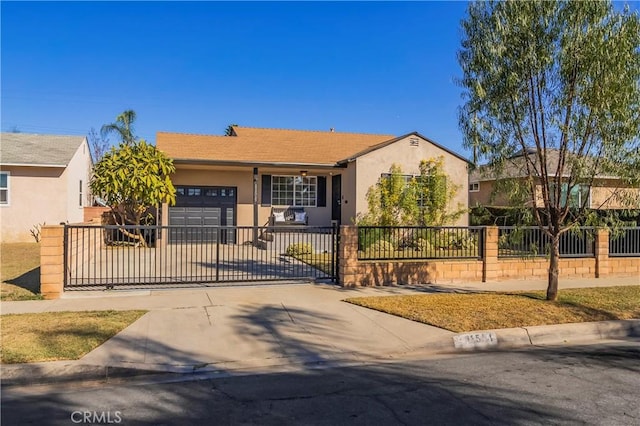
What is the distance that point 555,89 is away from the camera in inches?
328

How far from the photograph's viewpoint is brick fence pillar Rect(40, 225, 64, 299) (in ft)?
28.5

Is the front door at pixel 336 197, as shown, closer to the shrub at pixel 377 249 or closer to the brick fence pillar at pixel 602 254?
the shrub at pixel 377 249

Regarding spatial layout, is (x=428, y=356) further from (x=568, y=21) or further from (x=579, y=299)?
(x=568, y=21)

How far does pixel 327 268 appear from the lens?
481 inches

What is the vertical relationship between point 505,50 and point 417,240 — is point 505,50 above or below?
above

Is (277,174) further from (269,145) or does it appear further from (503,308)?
(503,308)

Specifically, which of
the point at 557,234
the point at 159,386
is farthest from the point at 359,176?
the point at 159,386

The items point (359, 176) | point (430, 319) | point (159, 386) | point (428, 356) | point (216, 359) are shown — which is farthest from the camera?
point (359, 176)

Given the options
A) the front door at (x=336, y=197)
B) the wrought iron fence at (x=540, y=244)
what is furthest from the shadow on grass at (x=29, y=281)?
the front door at (x=336, y=197)

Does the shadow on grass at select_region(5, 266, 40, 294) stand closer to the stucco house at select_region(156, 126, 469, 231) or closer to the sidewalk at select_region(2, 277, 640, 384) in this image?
the sidewalk at select_region(2, 277, 640, 384)

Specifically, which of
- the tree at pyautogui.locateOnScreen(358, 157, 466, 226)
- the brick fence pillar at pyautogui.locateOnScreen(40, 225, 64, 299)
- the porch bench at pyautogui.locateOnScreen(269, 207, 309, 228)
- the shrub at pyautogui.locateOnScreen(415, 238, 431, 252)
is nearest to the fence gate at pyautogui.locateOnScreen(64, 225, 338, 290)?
the brick fence pillar at pyautogui.locateOnScreen(40, 225, 64, 299)

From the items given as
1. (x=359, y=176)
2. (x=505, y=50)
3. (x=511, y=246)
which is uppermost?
(x=505, y=50)

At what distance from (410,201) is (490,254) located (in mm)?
5525

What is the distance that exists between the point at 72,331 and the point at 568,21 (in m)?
9.33
